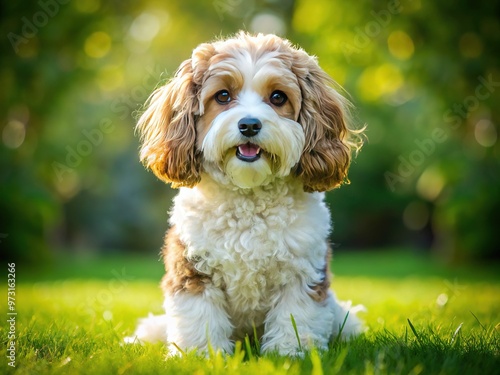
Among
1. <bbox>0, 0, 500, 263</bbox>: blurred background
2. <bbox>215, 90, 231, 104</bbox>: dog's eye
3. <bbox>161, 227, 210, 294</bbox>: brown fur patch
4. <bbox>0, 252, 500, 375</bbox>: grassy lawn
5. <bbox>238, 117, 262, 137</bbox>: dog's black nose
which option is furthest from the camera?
<bbox>0, 0, 500, 263</bbox>: blurred background

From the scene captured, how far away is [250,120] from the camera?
314 centimetres

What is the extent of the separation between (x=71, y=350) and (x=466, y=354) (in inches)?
86.6

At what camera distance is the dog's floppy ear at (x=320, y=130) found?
342 cm

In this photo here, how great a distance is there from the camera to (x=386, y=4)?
10.0 meters

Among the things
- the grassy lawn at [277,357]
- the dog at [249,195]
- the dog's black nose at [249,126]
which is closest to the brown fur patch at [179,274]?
the dog at [249,195]

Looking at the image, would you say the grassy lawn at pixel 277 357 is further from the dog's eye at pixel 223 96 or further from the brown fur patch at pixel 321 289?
the dog's eye at pixel 223 96

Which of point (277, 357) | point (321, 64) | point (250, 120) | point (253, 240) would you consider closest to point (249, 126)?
point (250, 120)

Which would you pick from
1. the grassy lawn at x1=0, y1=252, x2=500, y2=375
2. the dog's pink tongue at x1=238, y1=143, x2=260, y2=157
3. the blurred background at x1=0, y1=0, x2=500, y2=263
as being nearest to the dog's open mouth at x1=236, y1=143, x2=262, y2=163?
the dog's pink tongue at x1=238, y1=143, x2=260, y2=157

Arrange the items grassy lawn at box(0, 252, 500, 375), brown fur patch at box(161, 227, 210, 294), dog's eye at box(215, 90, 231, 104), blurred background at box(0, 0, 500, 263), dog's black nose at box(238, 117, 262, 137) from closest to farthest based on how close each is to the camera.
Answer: grassy lawn at box(0, 252, 500, 375) → dog's black nose at box(238, 117, 262, 137) → brown fur patch at box(161, 227, 210, 294) → dog's eye at box(215, 90, 231, 104) → blurred background at box(0, 0, 500, 263)

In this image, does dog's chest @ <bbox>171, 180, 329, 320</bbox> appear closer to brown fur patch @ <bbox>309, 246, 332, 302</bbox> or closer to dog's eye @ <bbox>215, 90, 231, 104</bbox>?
brown fur patch @ <bbox>309, 246, 332, 302</bbox>

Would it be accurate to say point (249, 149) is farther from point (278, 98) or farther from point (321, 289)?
point (321, 289)

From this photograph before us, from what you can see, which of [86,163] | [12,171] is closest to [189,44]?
[86,163]

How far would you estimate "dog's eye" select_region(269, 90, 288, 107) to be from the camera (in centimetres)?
341

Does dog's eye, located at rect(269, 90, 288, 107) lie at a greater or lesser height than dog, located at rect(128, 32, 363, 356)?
greater
